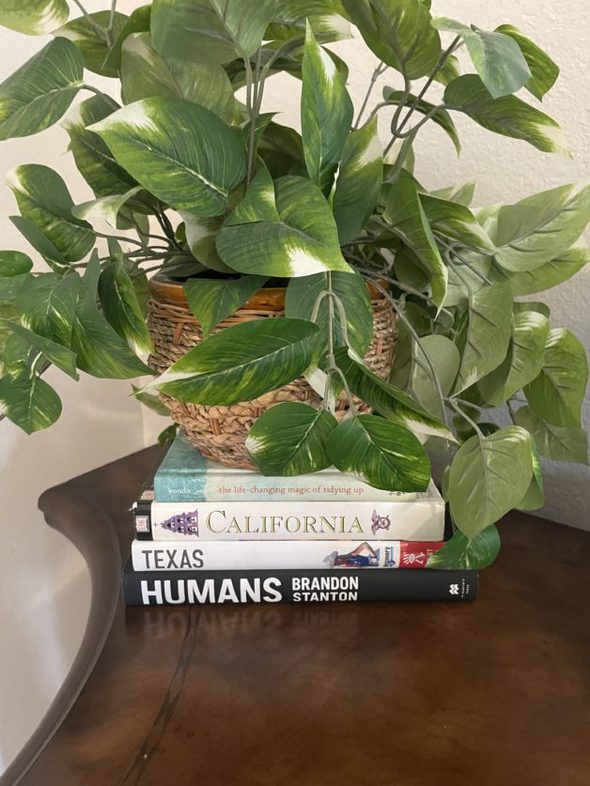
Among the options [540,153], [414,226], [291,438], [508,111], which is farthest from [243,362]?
[540,153]

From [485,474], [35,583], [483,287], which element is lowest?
[35,583]

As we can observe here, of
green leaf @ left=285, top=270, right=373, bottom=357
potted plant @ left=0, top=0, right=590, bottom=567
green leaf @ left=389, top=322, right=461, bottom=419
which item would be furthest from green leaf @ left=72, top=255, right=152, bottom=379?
green leaf @ left=389, top=322, right=461, bottom=419

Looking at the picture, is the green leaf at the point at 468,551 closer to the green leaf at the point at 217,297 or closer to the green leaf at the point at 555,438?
the green leaf at the point at 555,438

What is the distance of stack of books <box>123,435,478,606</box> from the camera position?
0.59 meters

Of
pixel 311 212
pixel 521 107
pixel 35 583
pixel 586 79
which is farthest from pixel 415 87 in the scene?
pixel 35 583

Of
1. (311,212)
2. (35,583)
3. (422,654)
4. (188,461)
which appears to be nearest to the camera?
(311,212)

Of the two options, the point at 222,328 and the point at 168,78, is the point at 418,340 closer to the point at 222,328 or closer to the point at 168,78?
the point at 222,328

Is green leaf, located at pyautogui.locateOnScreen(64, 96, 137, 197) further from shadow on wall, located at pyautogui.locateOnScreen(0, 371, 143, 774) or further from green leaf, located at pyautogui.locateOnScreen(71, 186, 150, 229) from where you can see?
shadow on wall, located at pyautogui.locateOnScreen(0, 371, 143, 774)

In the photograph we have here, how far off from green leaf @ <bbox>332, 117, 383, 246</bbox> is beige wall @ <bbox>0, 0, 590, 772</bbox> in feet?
1.20

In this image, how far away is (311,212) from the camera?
413 mm

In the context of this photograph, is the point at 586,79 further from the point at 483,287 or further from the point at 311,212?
the point at 311,212

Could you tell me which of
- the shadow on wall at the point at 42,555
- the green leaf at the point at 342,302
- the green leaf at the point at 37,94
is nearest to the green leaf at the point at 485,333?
the green leaf at the point at 342,302

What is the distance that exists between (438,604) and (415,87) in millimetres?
592

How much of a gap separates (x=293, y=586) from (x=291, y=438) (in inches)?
7.7
